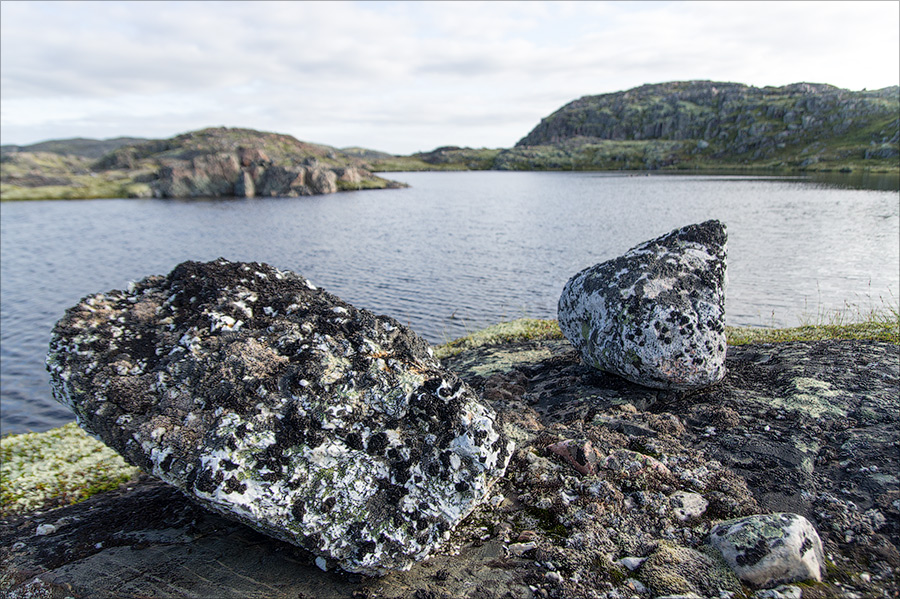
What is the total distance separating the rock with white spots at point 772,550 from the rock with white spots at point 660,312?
14.0 feet

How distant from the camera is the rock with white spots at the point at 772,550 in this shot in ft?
14.9

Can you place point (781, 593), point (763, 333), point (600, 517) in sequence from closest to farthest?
1. point (781, 593)
2. point (600, 517)
3. point (763, 333)

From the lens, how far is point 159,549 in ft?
18.4

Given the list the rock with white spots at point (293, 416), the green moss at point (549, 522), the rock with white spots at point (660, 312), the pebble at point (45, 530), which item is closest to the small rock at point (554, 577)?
the green moss at point (549, 522)

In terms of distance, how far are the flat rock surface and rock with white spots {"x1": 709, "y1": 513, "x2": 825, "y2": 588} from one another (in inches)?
7.0

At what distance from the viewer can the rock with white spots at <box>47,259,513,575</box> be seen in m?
4.92

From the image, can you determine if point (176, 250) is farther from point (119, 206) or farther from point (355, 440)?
point (119, 206)

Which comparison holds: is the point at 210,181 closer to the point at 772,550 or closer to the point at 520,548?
the point at 520,548

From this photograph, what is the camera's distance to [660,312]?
921 cm

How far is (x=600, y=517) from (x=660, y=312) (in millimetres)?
5005

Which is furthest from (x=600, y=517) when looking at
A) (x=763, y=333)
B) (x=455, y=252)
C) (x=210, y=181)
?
(x=210, y=181)

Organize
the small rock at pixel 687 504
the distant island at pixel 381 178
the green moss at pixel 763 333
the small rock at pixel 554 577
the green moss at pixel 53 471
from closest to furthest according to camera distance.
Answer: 1. the small rock at pixel 554 577
2. the small rock at pixel 687 504
3. the green moss at pixel 53 471
4. the green moss at pixel 763 333
5. the distant island at pixel 381 178

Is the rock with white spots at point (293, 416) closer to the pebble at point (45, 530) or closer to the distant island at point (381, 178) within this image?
the pebble at point (45, 530)

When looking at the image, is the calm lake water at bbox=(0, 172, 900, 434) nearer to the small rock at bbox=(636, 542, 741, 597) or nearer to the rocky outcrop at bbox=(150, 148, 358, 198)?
the small rock at bbox=(636, 542, 741, 597)
